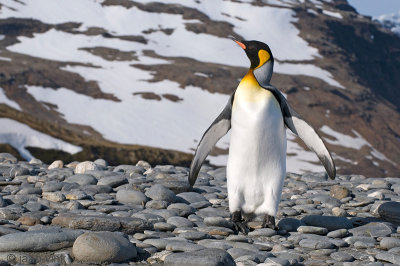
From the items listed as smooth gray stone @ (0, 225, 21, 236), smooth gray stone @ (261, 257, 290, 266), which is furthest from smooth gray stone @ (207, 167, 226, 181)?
smooth gray stone @ (0, 225, 21, 236)

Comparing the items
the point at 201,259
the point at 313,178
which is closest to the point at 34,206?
the point at 201,259

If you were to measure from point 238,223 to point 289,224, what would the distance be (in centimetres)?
59

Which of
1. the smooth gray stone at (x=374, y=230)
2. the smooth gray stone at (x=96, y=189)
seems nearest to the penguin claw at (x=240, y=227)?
the smooth gray stone at (x=374, y=230)

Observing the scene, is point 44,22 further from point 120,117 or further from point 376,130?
point 376,130

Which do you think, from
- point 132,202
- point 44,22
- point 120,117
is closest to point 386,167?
point 120,117

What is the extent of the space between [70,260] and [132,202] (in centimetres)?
229

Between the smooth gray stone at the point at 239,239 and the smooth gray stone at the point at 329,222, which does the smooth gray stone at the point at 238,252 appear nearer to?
the smooth gray stone at the point at 239,239

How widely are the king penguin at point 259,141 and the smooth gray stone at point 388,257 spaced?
1133 millimetres

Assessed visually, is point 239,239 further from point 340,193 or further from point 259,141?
point 340,193

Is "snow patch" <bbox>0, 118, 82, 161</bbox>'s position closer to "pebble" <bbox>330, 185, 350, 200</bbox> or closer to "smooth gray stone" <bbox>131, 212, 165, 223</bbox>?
"pebble" <bbox>330, 185, 350, 200</bbox>

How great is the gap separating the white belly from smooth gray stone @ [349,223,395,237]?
2.82 feet

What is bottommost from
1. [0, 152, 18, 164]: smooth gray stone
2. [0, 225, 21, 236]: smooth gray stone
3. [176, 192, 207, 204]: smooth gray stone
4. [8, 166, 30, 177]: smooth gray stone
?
[0, 152, 18, 164]: smooth gray stone

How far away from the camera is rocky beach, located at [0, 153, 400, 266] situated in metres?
3.58

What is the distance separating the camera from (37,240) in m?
3.62
